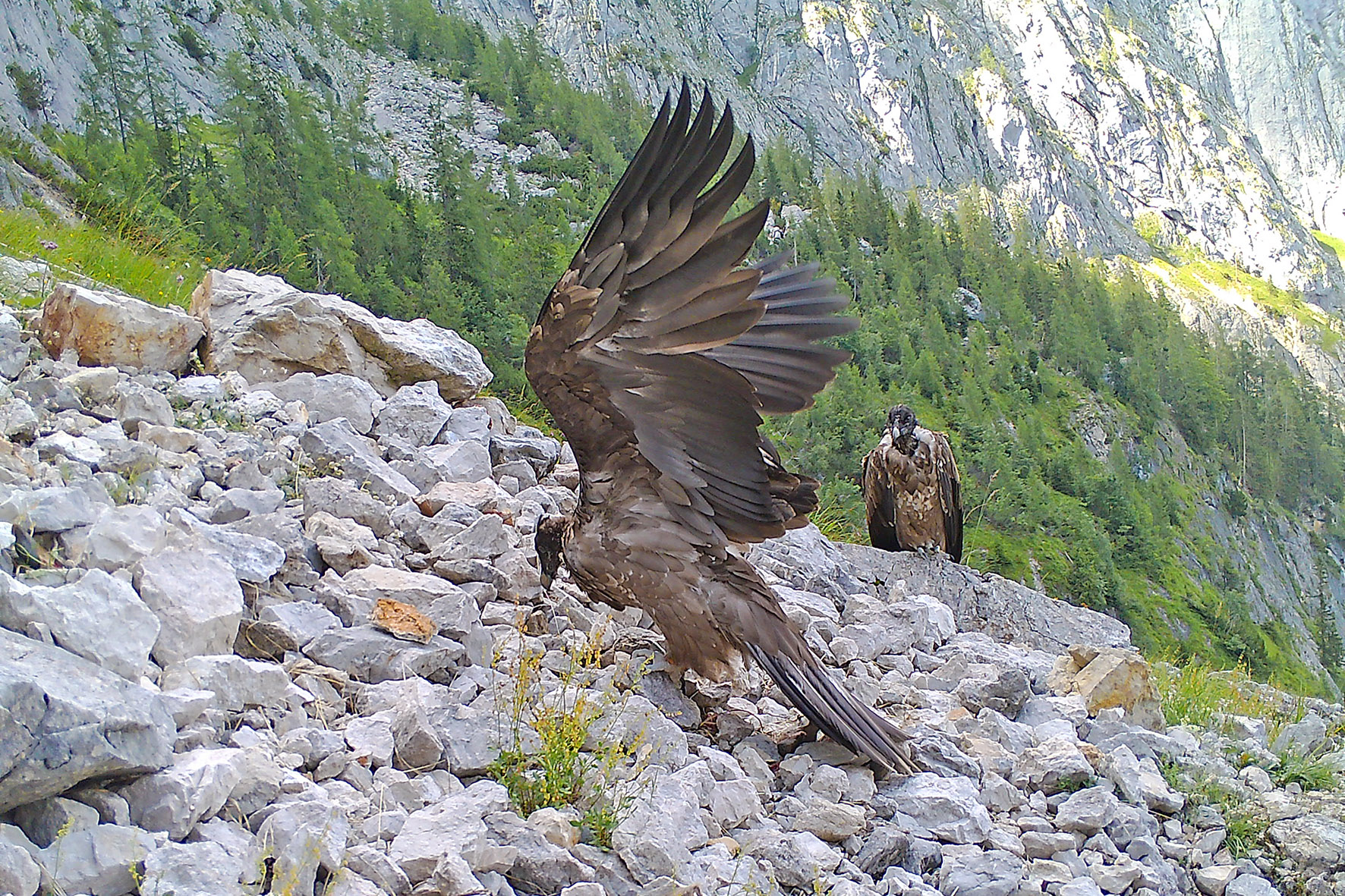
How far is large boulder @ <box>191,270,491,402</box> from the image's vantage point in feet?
16.1

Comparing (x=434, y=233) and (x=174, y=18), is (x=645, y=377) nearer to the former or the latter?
(x=434, y=233)

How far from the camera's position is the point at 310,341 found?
16.7 ft

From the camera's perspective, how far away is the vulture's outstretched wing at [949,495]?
8195 millimetres

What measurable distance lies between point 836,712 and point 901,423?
4985mm

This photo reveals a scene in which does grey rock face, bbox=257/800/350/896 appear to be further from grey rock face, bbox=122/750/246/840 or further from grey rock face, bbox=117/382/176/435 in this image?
grey rock face, bbox=117/382/176/435

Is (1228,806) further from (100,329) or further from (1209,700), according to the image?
(100,329)

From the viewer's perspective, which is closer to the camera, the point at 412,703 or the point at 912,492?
the point at 412,703

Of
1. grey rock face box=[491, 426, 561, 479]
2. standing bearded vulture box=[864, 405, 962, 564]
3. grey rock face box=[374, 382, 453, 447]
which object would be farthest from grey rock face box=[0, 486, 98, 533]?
standing bearded vulture box=[864, 405, 962, 564]

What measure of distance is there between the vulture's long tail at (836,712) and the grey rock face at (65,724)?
195 centimetres

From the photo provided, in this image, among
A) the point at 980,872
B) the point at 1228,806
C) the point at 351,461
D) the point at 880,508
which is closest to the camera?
the point at 980,872

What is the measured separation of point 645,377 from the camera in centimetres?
330

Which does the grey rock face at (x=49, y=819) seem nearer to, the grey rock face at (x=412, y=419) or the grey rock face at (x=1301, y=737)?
the grey rock face at (x=412, y=419)

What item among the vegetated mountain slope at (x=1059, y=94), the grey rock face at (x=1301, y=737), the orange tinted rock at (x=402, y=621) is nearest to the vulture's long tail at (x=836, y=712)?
the orange tinted rock at (x=402, y=621)

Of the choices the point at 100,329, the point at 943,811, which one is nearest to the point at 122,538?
the point at 100,329
